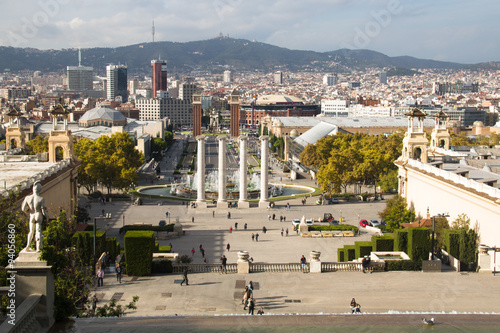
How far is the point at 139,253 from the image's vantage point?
97.1ft

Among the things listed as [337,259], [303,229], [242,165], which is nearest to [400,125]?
[242,165]

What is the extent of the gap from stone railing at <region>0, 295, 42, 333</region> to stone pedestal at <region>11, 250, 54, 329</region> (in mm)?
131

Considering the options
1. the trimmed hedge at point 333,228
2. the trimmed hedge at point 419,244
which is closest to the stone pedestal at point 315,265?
the trimmed hedge at point 419,244

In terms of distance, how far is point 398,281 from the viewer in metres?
28.4

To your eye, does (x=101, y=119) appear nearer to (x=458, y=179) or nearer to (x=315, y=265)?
(x=458, y=179)

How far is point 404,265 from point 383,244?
386 centimetres

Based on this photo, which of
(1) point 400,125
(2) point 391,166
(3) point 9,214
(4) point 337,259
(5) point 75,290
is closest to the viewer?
(5) point 75,290

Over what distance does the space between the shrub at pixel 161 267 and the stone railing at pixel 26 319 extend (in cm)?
1604

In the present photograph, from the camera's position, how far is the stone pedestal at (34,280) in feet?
46.3

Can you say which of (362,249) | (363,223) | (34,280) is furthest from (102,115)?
(34,280)

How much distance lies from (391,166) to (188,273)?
4306 centimetres

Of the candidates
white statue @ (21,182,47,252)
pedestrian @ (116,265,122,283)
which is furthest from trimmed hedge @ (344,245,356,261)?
white statue @ (21,182,47,252)

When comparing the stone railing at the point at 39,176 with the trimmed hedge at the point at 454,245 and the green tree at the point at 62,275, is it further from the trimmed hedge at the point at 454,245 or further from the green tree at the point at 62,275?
the trimmed hedge at the point at 454,245

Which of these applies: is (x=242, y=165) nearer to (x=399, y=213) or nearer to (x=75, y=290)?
(x=399, y=213)
